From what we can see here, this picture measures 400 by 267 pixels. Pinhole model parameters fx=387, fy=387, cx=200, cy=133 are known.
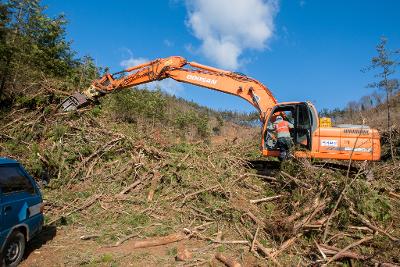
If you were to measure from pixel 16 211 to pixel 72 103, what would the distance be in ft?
27.1

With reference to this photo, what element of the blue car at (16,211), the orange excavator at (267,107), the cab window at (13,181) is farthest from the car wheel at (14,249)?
the orange excavator at (267,107)

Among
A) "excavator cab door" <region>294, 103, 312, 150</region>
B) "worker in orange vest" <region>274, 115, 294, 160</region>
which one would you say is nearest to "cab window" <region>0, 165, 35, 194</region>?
"worker in orange vest" <region>274, 115, 294, 160</region>

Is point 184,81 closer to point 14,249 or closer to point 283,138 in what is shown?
point 283,138

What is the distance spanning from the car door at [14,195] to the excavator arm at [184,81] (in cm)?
741

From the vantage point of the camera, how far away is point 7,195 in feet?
19.6

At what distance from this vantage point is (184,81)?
43.8 ft

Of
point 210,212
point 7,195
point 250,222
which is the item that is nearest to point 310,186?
point 250,222

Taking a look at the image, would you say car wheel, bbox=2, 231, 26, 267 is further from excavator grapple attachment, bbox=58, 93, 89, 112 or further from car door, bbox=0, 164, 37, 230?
excavator grapple attachment, bbox=58, 93, 89, 112

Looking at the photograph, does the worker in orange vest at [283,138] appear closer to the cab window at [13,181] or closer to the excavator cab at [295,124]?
the excavator cab at [295,124]

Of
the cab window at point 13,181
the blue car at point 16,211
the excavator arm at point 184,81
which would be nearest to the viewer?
the blue car at point 16,211

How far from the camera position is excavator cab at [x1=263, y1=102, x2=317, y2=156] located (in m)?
11.0

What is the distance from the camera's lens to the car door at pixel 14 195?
5.86m

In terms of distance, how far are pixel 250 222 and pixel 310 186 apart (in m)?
1.89

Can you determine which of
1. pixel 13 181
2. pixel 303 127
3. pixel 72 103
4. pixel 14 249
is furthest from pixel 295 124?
pixel 14 249
